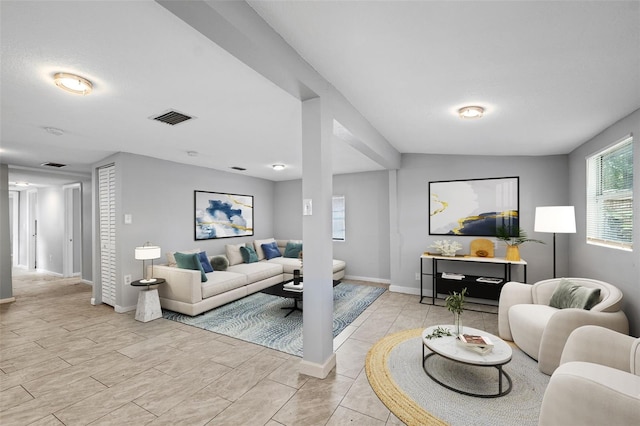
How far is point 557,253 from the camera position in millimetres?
3992

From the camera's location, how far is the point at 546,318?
258cm

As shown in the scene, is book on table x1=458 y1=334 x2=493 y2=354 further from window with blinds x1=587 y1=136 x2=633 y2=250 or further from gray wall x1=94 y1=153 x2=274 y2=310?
gray wall x1=94 y1=153 x2=274 y2=310

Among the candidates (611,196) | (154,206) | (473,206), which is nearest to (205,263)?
(154,206)

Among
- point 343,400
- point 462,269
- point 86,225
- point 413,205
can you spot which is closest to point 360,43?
point 343,400

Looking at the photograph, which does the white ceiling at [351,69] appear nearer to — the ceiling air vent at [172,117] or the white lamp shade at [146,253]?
the ceiling air vent at [172,117]

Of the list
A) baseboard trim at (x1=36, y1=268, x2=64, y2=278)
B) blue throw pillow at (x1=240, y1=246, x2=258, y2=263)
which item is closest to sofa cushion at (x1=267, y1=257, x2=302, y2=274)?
blue throw pillow at (x1=240, y1=246, x2=258, y2=263)

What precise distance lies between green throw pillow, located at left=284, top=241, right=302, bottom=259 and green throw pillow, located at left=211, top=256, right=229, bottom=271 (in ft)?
5.17

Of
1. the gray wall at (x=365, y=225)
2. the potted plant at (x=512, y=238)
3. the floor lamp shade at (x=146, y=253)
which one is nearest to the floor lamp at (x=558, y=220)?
the potted plant at (x=512, y=238)

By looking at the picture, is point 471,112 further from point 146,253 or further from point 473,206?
point 146,253

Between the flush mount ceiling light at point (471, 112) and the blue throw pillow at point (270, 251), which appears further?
the blue throw pillow at point (270, 251)

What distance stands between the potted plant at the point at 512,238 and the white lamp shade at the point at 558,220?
729 millimetres

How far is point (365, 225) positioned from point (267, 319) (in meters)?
3.05

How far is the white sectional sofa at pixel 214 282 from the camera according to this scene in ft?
12.6

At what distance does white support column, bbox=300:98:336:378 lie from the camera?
2.31 meters
